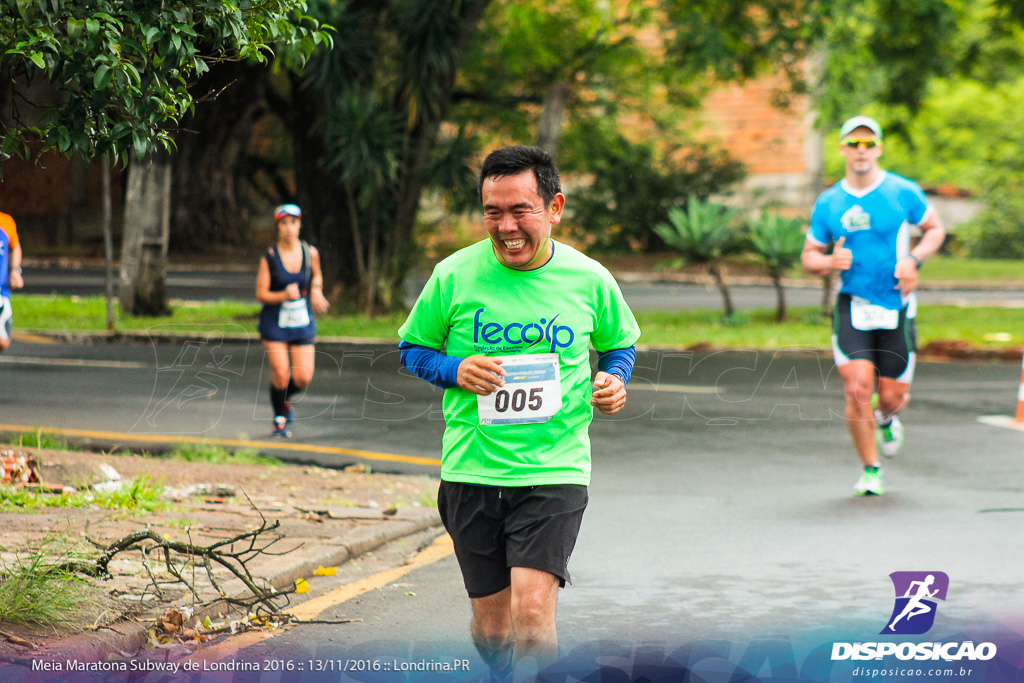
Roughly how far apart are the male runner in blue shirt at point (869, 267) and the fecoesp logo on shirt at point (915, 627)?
203 cm

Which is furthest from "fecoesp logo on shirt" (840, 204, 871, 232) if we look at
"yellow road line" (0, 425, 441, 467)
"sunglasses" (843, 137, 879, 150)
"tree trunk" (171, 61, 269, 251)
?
"tree trunk" (171, 61, 269, 251)

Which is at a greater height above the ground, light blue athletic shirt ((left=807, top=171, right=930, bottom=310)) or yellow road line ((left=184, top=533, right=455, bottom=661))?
light blue athletic shirt ((left=807, top=171, right=930, bottom=310))

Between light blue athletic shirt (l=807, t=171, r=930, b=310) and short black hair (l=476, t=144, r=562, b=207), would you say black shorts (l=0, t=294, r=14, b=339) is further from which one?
short black hair (l=476, t=144, r=562, b=207)

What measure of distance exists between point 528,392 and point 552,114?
24.6 meters

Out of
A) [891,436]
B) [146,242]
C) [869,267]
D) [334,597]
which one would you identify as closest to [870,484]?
[891,436]

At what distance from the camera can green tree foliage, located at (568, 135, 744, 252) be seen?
31.0 meters

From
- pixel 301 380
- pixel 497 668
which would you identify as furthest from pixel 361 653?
pixel 301 380

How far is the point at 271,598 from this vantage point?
5.28 meters

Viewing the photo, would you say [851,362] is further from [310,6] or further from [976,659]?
[310,6]

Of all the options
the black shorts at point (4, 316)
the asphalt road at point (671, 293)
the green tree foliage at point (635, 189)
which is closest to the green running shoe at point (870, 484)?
the black shorts at point (4, 316)

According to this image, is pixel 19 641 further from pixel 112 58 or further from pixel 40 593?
pixel 112 58

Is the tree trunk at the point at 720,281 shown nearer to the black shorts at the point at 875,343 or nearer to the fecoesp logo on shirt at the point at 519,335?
the black shorts at the point at 875,343

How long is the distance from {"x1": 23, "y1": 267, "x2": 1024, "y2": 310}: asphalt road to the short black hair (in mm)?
14562

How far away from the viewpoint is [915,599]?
5.48 meters
